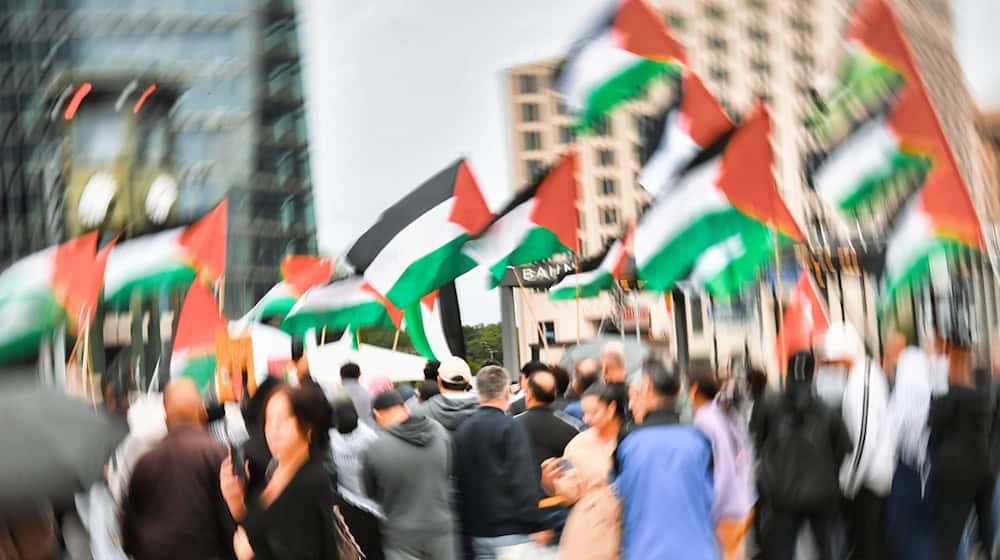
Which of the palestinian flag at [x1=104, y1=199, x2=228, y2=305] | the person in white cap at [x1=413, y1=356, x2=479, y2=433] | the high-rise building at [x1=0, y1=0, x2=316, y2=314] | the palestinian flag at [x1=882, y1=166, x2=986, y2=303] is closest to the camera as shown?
the person in white cap at [x1=413, y1=356, x2=479, y2=433]

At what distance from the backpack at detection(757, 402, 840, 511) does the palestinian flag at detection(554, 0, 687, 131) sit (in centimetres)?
572

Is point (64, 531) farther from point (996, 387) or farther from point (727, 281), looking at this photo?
point (727, 281)

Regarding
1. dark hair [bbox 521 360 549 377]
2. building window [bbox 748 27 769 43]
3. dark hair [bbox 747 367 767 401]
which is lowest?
dark hair [bbox 747 367 767 401]

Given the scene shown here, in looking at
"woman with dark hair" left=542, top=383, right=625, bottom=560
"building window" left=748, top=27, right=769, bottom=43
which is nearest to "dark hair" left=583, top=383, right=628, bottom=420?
"woman with dark hair" left=542, top=383, right=625, bottom=560

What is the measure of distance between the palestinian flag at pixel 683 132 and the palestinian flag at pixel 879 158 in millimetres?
1953

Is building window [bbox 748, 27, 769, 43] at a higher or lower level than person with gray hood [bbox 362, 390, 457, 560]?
higher

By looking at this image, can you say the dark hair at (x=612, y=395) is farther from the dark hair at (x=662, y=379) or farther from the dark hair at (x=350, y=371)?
the dark hair at (x=350, y=371)

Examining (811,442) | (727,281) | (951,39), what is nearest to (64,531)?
(811,442)

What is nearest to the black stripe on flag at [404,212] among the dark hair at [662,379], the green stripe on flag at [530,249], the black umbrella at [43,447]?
the green stripe on flag at [530,249]

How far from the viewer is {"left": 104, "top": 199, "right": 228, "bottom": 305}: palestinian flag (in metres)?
10.3

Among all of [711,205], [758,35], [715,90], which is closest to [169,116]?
[715,90]

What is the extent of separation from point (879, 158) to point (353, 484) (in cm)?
481

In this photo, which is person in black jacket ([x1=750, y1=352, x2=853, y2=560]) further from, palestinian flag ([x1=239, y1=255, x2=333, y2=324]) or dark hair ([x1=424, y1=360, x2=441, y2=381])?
palestinian flag ([x1=239, y1=255, x2=333, y2=324])

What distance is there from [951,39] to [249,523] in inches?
4194
